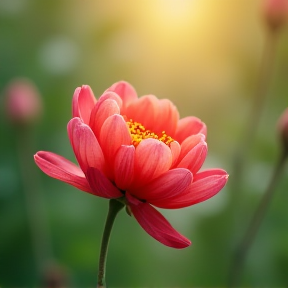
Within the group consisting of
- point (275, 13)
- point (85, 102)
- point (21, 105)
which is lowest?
point (21, 105)

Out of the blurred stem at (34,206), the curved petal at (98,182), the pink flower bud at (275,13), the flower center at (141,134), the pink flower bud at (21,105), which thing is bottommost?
the blurred stem at (34,206)

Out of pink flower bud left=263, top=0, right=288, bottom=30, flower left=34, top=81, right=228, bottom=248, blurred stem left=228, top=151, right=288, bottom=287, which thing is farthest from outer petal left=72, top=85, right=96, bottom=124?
pink flower bud left=263, top=0, right=288, bottom=30

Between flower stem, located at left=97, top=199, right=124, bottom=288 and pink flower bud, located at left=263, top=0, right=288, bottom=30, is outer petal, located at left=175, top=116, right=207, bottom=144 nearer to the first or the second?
flower stem, located at left=97, top=199, right=124, bottom=288

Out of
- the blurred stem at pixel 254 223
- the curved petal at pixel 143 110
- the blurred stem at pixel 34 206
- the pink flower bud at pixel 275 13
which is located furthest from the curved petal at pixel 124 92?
the blurred stem at pixel 34 206

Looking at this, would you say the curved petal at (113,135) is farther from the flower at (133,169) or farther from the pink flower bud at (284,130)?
the pink flower bud at (284,130)

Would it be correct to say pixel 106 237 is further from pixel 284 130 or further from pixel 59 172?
pixel 284 130

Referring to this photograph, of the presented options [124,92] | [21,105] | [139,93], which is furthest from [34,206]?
[124,92]
